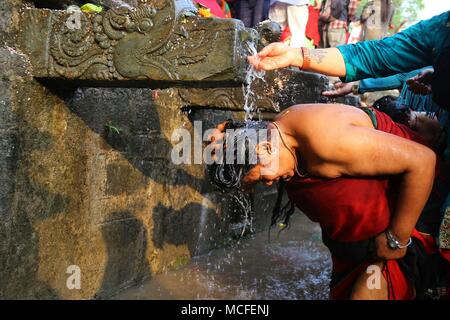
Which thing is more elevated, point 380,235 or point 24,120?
point 24,120

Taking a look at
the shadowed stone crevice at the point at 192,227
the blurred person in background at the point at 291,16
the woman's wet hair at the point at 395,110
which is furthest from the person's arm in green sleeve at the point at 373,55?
the blurred person in background at the point at 291,16

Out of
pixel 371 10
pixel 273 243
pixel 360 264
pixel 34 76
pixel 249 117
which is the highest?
pixel 371 10

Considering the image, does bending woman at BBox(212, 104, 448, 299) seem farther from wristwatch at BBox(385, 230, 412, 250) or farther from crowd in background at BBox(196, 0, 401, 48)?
crowd in background at BBox(196, 0, 401, 48)

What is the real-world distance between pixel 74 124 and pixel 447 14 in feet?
7.27

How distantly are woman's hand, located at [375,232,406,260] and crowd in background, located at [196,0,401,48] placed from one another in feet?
11.3

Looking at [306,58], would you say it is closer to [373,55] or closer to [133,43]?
[373,55]

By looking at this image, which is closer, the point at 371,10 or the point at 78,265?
the point at 78,265

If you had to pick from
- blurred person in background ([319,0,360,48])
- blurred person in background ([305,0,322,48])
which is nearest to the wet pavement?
blurred person in background ([305,0,322,48])

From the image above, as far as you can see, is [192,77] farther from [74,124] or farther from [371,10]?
[371,10]

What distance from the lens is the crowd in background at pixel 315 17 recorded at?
602cm

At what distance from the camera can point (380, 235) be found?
209 centimetres

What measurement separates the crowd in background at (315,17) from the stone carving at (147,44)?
2.70m

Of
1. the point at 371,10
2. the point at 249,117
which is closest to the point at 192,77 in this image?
the point at 249,117

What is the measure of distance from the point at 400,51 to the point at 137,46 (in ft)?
4.48
